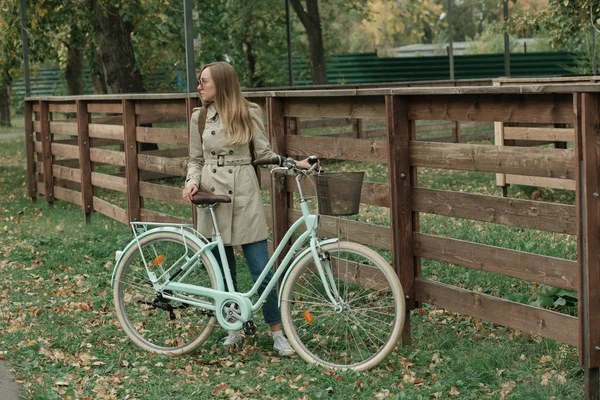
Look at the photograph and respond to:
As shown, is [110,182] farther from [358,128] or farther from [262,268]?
[358,128]

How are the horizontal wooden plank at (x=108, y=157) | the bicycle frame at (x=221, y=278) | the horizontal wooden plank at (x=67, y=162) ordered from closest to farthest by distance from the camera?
the bicycle frame at (x=221, y=278) < the horizontal wooden plank at (x=108, y=157) < the horizontal wooden plank at (x=67, y=162)

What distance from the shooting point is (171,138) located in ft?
32.0

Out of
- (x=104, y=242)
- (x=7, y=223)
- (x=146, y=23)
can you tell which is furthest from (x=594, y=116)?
(x=146, y=23)

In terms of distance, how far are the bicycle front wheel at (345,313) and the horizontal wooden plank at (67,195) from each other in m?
7.34

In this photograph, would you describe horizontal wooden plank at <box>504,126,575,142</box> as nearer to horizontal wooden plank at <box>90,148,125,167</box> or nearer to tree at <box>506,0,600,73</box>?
tree at <box>506,0,600,73</box>

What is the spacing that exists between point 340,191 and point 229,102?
3.67 feet

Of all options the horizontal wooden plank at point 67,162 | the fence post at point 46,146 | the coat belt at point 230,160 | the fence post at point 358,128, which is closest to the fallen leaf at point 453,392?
the coat belt at point 230,160

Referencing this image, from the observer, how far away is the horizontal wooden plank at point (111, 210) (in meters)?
11.2

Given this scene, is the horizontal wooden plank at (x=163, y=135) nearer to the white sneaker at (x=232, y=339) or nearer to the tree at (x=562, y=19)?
the white sneaker at (x=232, y=339)

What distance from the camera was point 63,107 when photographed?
44.3 feet

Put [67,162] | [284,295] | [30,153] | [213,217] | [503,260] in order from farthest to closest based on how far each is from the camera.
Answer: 1. [67,162]
2. [30,153]
3. [213,217]
4. [284,295]
5. [503,260]

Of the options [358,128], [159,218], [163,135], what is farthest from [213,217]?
[358,128]

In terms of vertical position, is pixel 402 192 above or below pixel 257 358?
above

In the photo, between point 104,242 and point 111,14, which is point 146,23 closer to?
point 111,14
